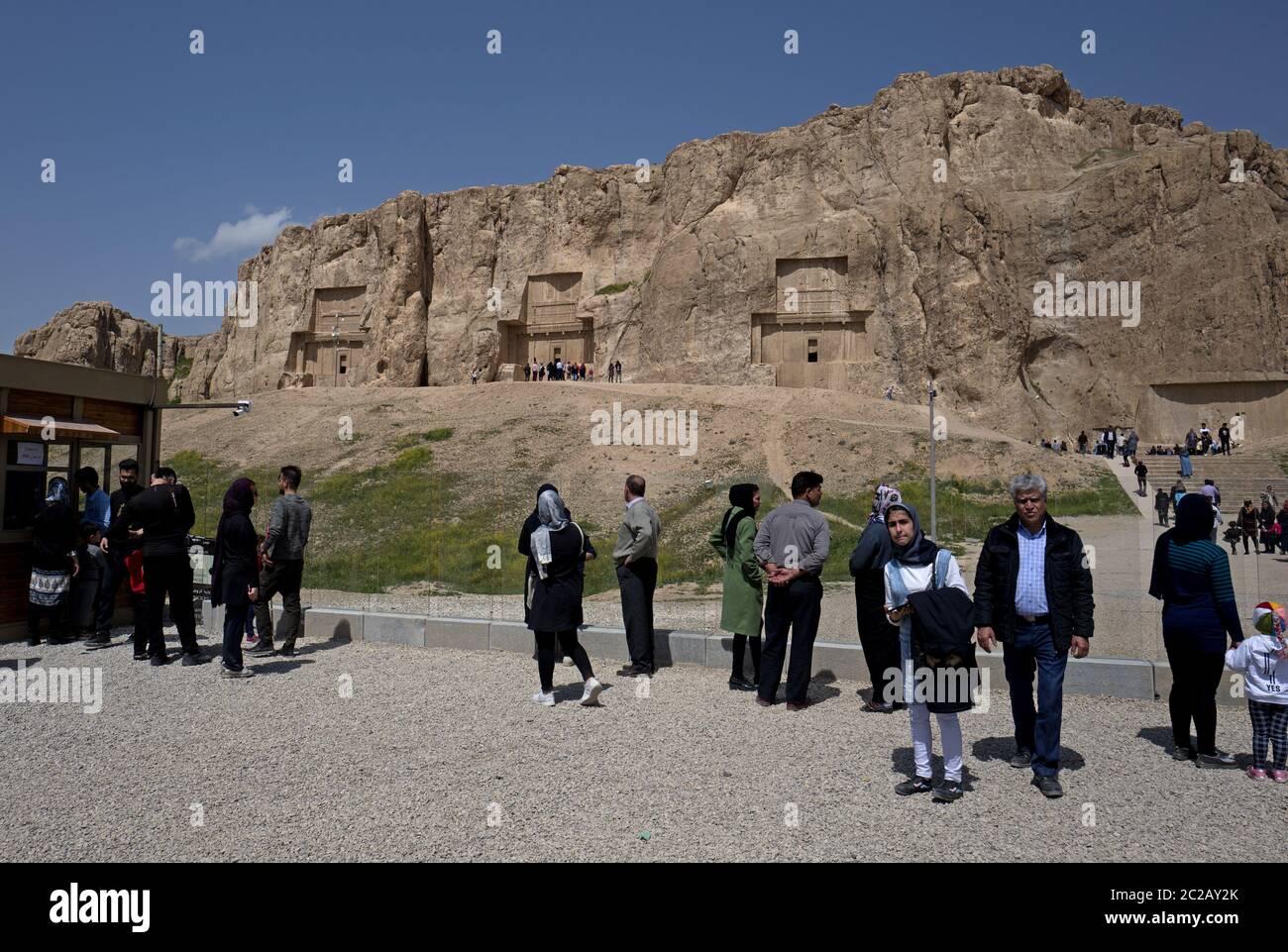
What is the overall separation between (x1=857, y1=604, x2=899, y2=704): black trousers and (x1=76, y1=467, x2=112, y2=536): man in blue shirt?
28.2 feet

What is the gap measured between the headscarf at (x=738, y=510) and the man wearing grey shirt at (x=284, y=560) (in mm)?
4461

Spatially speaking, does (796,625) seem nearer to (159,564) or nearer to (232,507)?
(232,507)

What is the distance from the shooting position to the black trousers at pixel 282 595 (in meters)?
9.22

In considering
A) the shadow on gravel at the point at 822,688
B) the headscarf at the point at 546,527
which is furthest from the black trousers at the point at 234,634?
the shadow on gravel at the point at 822,688

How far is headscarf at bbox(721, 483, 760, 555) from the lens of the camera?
308 inches

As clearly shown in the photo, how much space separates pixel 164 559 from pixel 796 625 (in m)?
6.22

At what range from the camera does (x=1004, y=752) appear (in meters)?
5.99

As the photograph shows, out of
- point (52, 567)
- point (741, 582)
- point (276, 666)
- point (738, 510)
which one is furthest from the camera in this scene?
point (52, 567)

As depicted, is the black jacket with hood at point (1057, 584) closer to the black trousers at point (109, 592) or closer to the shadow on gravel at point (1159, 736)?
the shadow on gravel at point (1159, 736)

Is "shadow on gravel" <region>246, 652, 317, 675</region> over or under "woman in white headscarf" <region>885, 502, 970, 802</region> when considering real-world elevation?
under

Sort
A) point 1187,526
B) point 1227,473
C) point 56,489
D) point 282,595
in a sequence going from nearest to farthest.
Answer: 1. point 1187,526
2. point 282,595
3. point 56,489
4. point 1227,473

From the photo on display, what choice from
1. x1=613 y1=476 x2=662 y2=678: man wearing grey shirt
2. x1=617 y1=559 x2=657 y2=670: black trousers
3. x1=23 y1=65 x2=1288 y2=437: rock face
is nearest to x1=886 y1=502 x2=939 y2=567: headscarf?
x1=613 y1=476 x2=662 y2=678: man wearing grey shirt

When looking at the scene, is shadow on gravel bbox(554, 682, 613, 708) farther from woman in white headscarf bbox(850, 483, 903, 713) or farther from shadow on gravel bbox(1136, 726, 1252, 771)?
shadow on gravel bbox(1136, 726, 1252, 771)

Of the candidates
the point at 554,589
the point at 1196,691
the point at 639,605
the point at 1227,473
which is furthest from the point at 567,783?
the point at 1227,473
